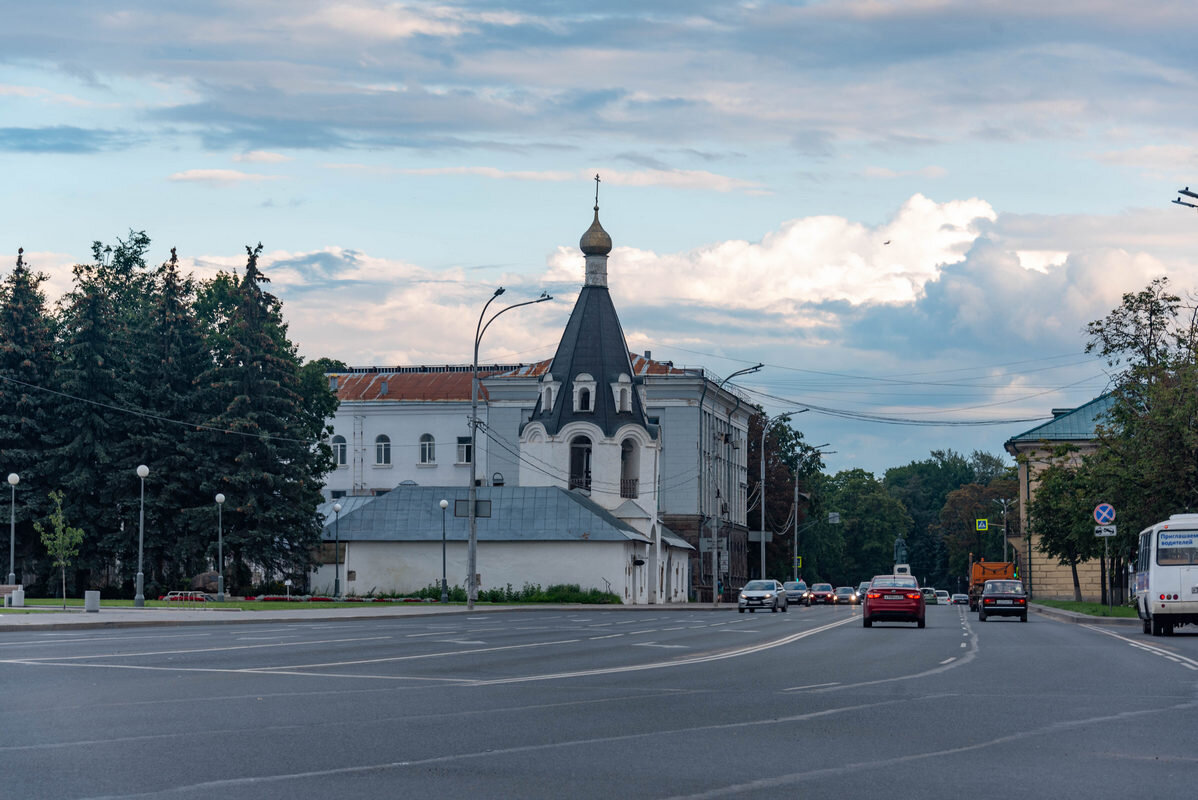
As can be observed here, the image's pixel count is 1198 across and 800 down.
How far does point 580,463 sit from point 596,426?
3.22 m

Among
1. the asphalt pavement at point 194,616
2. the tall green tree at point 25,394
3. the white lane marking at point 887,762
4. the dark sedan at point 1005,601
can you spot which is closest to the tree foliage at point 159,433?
the tall green tree at point 25,394

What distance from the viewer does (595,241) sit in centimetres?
8569

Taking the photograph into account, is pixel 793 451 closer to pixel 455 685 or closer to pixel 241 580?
pixel 241 580

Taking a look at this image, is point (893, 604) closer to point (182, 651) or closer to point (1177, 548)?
point (1177, 548)

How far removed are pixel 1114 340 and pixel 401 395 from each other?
63.3m

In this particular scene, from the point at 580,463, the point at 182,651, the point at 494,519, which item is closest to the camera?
the point at 182,651

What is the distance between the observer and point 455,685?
17.5 m

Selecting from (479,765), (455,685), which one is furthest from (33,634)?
(479,765)

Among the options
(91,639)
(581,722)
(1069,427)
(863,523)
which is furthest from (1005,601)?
(863,523)

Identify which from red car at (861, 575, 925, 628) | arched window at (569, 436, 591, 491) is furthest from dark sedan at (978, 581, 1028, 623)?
arched window at (569, 436, 591, 491)

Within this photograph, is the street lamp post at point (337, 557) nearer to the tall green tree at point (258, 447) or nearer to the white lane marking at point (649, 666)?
the tall green tree at point (258, 447)

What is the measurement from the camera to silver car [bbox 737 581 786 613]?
6169cm

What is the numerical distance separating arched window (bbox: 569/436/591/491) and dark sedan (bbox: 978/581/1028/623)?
114 feet

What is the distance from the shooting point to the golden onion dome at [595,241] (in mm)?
85562
